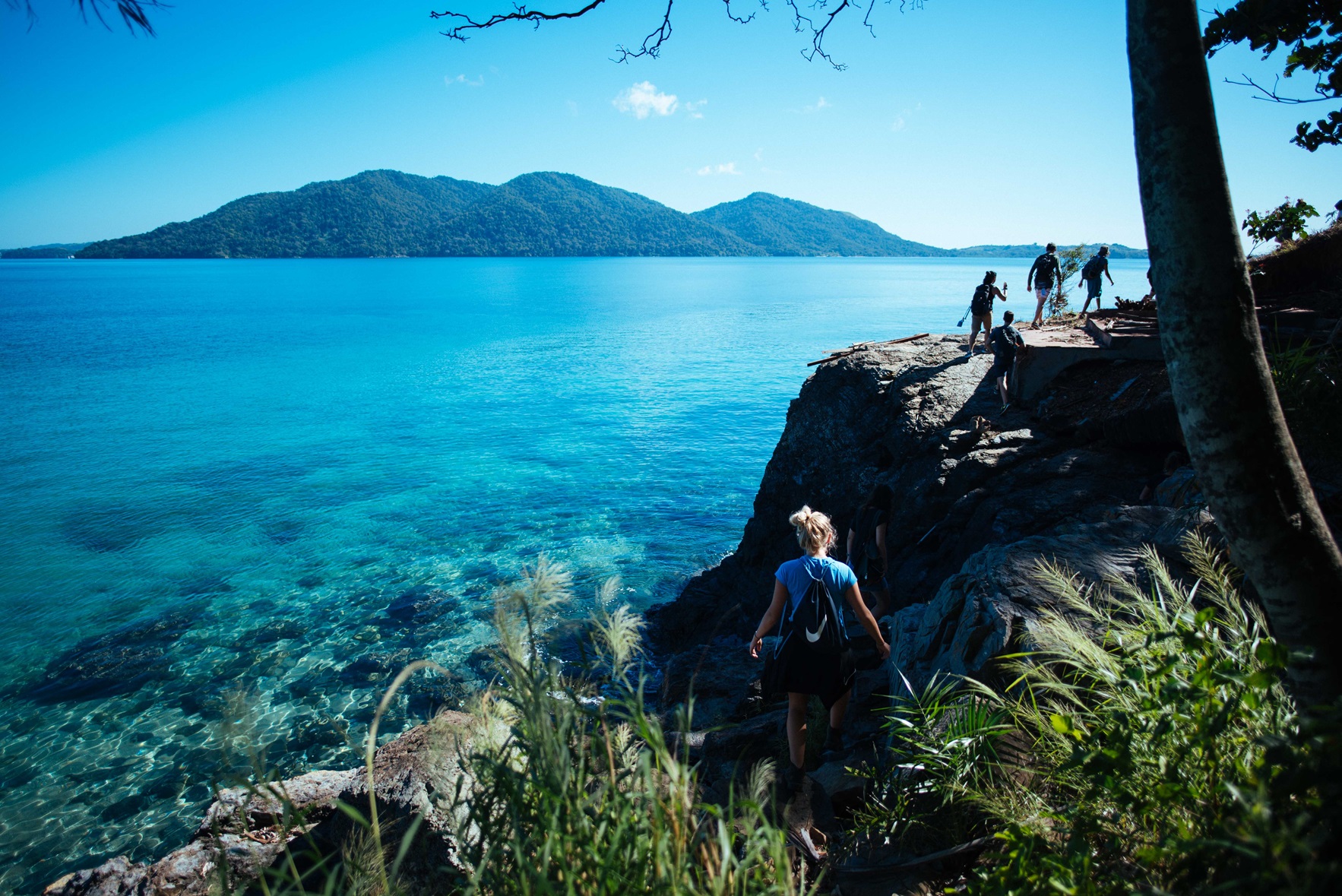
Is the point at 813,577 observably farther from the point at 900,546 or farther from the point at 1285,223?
the point at 1285,223

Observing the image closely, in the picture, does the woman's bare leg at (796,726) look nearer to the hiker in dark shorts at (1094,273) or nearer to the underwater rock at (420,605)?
the underwater rock at (420,605)

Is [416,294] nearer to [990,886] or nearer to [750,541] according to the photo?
[750,541]

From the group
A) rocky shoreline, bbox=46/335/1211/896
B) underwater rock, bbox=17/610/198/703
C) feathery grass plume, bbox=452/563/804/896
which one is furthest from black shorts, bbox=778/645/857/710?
underwater rock, bbox=17/610/198/703

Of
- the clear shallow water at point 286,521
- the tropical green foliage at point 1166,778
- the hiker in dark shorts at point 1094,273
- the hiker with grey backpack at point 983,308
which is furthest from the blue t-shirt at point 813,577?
the hiker in dark shorts at point 1094,273

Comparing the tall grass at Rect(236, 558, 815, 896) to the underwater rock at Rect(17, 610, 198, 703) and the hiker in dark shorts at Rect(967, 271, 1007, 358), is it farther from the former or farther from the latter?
the hiker in dark shorts at Rect(967, 271, 1007, 358)

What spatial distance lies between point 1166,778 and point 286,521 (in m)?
19.7

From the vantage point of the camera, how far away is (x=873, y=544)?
861cm

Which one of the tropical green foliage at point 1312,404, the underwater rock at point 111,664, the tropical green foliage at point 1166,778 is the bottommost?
the underwater rock at point 111,664

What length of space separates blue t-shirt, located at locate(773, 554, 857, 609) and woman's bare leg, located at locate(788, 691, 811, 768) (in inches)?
30.1

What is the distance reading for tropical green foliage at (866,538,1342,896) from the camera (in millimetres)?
1767

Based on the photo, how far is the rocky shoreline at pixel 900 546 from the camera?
466 centimetres

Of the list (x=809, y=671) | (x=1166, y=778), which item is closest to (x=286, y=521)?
(x=809, y=671)

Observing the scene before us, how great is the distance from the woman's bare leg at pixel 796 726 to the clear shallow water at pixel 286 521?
2930mm

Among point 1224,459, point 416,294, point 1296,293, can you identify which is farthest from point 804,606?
point 416,294
